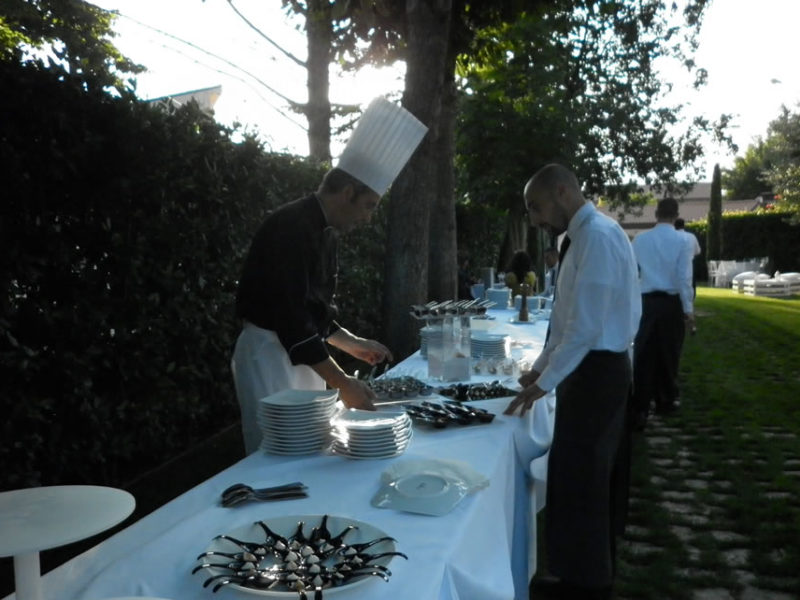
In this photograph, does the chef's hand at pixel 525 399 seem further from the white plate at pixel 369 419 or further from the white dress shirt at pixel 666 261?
the white dress shirt at pixel 666 261

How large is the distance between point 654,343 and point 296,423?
4680 mm

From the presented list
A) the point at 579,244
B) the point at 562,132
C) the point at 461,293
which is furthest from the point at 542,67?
the point at 579,244

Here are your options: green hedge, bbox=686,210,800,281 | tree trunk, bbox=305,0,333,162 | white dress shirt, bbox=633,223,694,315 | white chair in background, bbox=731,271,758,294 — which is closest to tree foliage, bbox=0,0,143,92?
tree trunk, bbox=305,0,333,162

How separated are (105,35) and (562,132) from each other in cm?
1075

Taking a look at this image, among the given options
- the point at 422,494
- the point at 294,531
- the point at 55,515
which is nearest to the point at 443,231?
the point at 422,494

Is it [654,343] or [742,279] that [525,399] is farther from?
[742,279]

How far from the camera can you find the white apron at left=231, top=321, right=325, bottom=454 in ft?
7.86

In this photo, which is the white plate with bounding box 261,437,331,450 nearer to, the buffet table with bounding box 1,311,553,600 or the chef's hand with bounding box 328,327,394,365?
the buffet table with bounding box 1,311,553,600

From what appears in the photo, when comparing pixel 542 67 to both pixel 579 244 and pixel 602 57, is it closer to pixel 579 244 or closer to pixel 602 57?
pixel 602 57

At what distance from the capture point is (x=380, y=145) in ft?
8.12

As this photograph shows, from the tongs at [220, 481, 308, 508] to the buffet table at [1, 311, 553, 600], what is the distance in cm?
2

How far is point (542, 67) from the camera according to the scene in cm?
1153

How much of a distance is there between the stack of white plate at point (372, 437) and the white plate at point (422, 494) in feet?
0.76

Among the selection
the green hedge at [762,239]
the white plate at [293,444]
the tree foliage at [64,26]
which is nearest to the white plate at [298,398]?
the white plate at [293,444]
